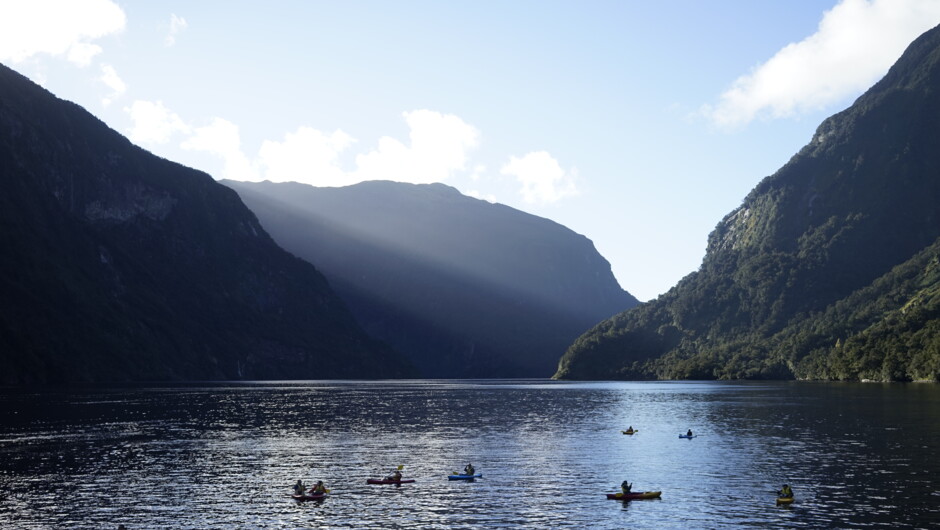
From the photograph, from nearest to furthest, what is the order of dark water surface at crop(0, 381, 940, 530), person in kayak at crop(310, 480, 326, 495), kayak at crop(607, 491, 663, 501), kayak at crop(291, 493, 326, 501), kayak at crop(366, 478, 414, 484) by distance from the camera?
dark water surface at crop(0, 381, 940, 530) < kayak at crop(607, 491, 663, 501) < kayak at crop(291, 493, 326, 501) < person in kayak at crop(310, 480, 326, 495) < kayak at crop(366, 478, 414, 484)

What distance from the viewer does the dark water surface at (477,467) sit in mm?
67000

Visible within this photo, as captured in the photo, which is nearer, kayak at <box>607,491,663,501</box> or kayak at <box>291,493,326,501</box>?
kayak at <box>607,491,663,501</box>

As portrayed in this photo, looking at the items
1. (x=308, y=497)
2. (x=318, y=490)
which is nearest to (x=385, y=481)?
(x=318, y=490)

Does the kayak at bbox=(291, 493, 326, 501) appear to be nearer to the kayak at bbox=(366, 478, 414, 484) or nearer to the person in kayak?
the person in kayak

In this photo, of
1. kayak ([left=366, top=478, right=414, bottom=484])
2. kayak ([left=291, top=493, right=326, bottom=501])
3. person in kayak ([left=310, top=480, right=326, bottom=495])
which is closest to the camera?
kayak ([left=291, top=493, right=326, bottom=501])

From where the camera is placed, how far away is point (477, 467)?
9406 cm

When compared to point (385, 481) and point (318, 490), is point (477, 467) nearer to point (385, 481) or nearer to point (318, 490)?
point (385, 481)

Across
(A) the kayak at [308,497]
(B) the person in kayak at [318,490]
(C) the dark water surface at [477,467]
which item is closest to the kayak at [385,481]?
(C) the dark water surface at [477,467]

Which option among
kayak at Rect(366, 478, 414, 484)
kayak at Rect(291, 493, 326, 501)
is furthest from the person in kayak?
kayak at Rect(366, 478, 414, 484)

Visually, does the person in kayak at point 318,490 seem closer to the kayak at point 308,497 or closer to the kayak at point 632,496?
the kayak at point 308,497

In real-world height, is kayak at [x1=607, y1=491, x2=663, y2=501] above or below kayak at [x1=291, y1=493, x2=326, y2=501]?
above

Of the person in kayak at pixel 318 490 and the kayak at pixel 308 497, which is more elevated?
the person in kayak at pixel 318 490

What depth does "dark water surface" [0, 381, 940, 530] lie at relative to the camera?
67000 mm

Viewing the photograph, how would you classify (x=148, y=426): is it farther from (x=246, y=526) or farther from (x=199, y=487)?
(x=246, y=526)
